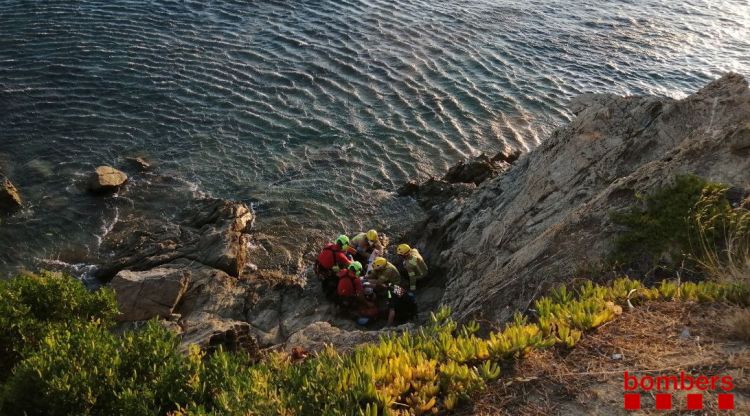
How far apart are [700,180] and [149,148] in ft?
62.0

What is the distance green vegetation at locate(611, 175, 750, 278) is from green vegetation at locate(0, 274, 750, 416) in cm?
77

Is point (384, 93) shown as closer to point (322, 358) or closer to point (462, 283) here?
point (462, 283)

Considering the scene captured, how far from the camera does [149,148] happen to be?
21.4m

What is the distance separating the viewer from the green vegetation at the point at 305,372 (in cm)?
604

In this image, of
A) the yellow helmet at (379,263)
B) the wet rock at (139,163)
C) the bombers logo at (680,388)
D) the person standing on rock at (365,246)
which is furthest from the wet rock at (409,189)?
the bombers logo at (680,388)

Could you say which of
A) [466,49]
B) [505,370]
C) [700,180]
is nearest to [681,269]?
[700,180]

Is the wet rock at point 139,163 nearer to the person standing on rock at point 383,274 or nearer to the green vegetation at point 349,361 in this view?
the person standing on rock at point 383,274

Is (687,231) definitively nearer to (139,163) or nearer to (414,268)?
(414,268)

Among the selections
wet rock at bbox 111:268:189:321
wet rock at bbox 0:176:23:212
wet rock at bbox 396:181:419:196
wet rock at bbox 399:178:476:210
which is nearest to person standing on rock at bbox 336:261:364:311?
wet rock at bbox 111:268:189:321

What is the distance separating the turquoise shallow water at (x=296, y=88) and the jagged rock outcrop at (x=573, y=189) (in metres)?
4.56

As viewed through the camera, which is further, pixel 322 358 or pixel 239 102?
pixel 239 102

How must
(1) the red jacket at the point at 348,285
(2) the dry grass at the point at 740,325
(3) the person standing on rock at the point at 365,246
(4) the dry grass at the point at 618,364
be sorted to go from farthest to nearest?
(3) the person standing on rock at the point at 365,246 < (1) the red jacket at the point at 348,285 < (2) the dry grass at the point at 740,325 < (4) the dry grass at the point at 618,364

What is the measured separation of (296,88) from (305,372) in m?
20.7

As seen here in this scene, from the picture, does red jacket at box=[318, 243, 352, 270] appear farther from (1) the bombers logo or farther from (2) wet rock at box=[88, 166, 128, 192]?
(1) the bombers logo
